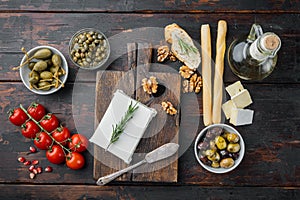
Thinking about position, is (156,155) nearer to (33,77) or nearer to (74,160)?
(74,160)

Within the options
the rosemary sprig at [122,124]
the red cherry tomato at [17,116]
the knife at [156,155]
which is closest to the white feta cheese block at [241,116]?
the knife at [156,155]

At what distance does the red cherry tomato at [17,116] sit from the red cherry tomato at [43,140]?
0.27 ft

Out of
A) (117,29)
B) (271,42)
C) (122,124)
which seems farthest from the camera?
(117,29)

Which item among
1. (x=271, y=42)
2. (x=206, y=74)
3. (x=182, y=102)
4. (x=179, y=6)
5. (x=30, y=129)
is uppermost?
(x=179, y=6)

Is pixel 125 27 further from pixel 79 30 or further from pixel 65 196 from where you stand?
pixel 65 196

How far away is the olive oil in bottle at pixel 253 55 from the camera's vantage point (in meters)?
1.53

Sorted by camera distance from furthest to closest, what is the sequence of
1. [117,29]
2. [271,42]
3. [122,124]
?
[117,29], [122,124], [271,42]

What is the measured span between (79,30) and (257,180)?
2.89 feet

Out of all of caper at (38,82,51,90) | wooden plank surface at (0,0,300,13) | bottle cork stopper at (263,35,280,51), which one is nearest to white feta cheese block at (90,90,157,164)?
caper at (38,82,51,90)

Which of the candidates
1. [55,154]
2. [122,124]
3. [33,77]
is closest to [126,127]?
[122,124]

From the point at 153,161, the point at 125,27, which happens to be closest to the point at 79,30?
the point at 125,27

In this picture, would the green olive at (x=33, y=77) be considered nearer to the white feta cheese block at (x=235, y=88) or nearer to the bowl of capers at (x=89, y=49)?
the bowl of capers at (x=89, y=49)

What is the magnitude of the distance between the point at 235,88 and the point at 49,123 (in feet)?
2.30

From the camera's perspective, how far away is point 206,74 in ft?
5.70
